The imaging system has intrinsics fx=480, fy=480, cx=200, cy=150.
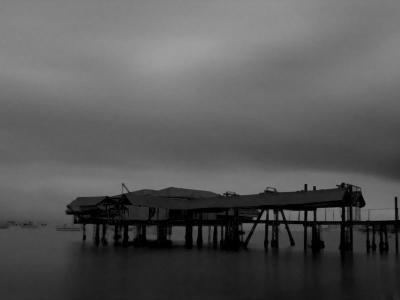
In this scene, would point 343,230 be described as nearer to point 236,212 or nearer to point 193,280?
point 236,212

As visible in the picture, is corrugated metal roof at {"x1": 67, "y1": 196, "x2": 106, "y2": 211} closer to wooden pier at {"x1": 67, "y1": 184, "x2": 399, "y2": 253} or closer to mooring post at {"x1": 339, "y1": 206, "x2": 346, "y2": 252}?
wooden pier at {"x1": 67, "y1": 184, "x2": 399, "y2": 253}

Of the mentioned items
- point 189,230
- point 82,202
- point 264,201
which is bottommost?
point 189,230

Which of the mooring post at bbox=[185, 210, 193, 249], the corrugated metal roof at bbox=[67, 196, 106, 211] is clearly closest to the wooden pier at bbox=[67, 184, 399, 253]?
the mooring post at bbox=[185, 210, 193, 249]

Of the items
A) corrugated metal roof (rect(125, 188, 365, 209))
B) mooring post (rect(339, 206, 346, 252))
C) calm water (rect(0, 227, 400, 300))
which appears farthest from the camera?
corrugated metal roof (rect(125, 188, 365, 209))

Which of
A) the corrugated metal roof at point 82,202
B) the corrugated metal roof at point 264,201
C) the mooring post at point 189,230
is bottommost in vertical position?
the mooring post at point 189,230

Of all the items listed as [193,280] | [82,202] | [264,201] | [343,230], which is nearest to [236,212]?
[264,201]

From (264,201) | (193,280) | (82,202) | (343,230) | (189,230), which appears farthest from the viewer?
(82,202)

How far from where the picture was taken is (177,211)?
74188 mm

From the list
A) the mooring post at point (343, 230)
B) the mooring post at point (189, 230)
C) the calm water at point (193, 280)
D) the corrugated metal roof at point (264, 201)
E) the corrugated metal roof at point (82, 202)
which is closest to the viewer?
the calm water at point (193, 280)

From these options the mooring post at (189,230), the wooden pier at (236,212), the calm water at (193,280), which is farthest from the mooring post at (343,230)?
the mooring post at (189,230)

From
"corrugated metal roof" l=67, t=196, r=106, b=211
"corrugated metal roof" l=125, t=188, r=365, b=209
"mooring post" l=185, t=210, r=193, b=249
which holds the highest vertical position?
"corrugated metal roof" l=125, t=188, r=365, b=209

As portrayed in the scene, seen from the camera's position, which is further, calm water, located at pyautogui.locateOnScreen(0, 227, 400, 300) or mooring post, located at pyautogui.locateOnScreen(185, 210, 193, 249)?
mooring post, located at pyautogui.locateOnScreen(185, 210, 193, 249)

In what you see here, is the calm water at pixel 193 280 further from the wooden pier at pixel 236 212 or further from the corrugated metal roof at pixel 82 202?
the corrugated metal roof at pixel 82 202

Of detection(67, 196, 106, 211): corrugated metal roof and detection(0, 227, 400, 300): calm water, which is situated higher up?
detection(67, 196, 106, 211): corrugated metal roof
